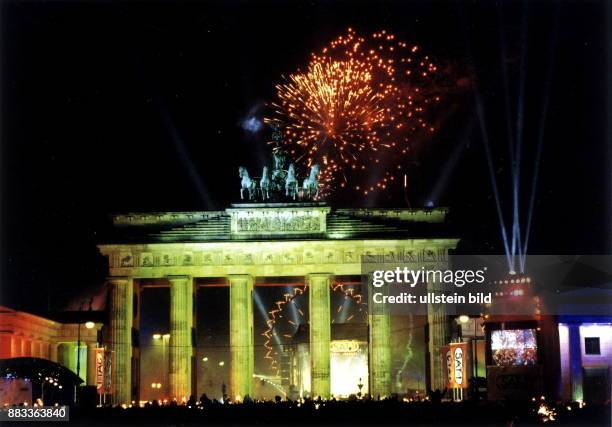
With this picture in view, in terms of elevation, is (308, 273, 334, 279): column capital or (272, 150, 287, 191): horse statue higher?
(272, 150, 287, 191): horse statue

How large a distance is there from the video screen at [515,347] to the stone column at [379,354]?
1277 centimetres

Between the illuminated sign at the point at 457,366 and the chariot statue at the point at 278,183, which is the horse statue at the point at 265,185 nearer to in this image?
the chariot statue at the point at 278,183

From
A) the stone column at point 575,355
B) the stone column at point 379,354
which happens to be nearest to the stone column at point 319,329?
the stone column at point 379,354

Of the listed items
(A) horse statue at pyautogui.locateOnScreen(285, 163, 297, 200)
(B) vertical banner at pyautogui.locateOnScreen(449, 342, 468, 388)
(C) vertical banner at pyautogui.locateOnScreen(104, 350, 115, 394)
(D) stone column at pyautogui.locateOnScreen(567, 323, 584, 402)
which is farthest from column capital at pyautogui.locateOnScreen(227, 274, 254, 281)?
(D) stone column at pyautogui.locateOnScreen(567, 323, 584, 402)

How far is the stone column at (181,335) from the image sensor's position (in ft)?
219

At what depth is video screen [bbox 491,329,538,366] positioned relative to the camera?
177ft

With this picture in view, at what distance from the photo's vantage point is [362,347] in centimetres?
7188

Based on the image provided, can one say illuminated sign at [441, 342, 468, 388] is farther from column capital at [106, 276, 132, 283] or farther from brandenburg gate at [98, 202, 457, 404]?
column capital at [106, 276, 132, 283]

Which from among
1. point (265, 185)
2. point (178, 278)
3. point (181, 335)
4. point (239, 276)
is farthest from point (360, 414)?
point (178, 278)

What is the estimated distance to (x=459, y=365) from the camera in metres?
51.7

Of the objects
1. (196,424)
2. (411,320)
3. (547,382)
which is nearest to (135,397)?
(411,320)

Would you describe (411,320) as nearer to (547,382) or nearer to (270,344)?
(270,344)

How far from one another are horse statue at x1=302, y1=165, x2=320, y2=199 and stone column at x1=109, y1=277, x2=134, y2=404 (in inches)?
548

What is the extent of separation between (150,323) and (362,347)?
1992cm
